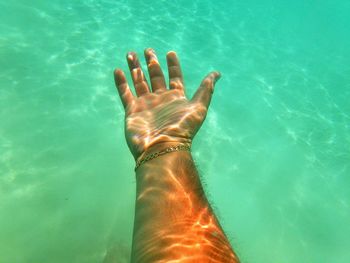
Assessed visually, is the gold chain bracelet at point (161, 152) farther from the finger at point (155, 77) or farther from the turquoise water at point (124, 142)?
the turquoise water at point (124, 142)

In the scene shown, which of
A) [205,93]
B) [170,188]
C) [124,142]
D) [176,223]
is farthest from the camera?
[124,142]

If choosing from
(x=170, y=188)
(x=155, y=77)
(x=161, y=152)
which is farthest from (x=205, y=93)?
(x=170, y=188)

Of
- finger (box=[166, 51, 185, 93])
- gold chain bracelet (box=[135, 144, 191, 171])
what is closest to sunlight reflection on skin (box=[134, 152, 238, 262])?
gold chain bracelet (box=[135, 144, 191, 171])

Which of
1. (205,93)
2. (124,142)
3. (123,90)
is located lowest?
(124,142)

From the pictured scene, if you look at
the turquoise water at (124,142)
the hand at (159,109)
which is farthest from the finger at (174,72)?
the turquoise water at (124,142)

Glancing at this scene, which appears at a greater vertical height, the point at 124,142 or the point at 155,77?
the point at 155,77

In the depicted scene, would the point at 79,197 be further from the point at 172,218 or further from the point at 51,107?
the point at 172,218

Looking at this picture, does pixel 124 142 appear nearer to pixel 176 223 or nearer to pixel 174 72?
pixel 174 72

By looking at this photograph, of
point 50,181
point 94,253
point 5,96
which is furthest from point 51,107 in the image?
point 94,253
